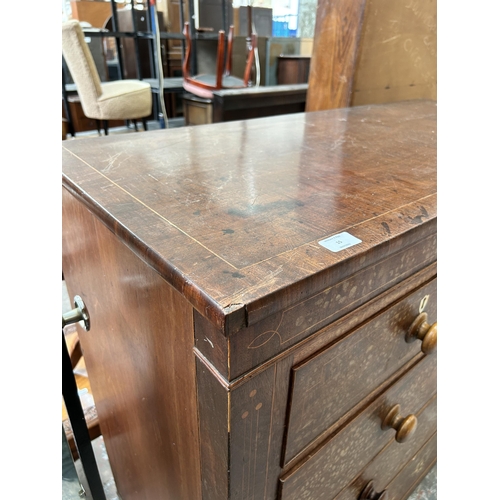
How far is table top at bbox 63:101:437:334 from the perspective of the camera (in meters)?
0.33

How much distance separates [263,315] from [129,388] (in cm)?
36

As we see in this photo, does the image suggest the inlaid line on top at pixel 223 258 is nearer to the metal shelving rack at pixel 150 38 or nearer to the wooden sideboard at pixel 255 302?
the wooden sideboard at pixel 255 302

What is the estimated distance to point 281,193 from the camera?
494 millimetres

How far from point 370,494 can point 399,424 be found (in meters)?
0.20

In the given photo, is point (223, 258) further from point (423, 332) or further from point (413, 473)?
point (413, 473)

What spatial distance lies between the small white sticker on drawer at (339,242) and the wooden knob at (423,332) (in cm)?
23

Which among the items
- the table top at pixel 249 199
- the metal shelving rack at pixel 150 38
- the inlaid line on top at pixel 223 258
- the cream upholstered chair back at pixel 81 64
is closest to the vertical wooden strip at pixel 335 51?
the table top at pixel 249 199

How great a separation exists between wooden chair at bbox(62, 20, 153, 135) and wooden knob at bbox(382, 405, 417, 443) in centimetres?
247

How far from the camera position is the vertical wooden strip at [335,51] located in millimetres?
1105

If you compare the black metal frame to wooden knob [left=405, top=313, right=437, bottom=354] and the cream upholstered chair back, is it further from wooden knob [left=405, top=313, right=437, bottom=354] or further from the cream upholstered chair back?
the cream upholstered chair back

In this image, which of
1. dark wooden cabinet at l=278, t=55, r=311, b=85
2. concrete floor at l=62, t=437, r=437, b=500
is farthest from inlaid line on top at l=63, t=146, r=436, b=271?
dark wooden cabinet at l=278, t=55, r=311, b=85
